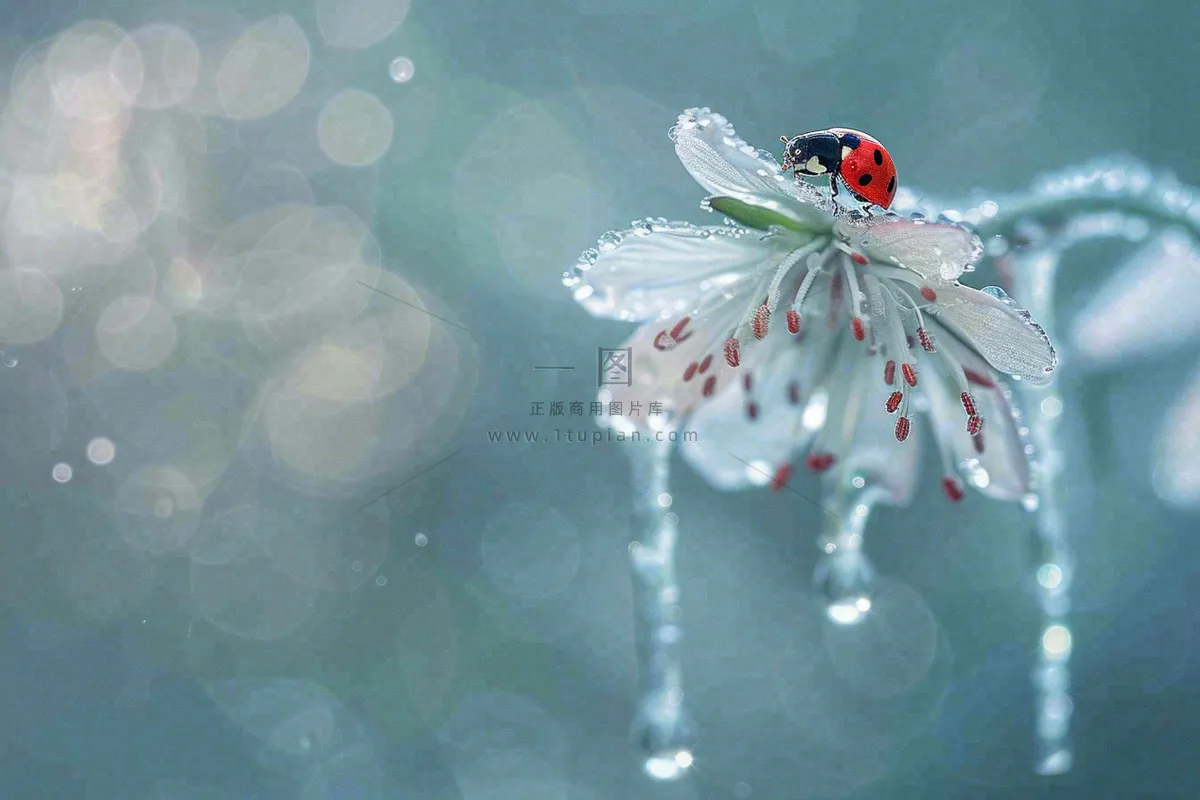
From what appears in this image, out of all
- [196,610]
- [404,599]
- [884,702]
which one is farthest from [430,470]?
[884,702]

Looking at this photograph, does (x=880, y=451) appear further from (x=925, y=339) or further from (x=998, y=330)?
(x=998, y=330)

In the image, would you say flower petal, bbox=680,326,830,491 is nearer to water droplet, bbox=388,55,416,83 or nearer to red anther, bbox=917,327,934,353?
red anther, bbox=917,327,934,353

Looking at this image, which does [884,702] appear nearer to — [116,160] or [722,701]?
[722,701]

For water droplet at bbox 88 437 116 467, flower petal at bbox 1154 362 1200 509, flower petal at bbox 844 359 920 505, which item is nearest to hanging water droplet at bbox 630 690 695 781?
flower petal at bbox 844 359 920 505

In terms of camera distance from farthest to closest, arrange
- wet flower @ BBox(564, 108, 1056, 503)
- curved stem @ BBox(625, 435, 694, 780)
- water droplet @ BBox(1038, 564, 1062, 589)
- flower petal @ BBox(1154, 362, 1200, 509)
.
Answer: flower petal @ BBox(1154, 362, 1200, 509), water droplet @ BBox(1038, 564, 1062, 589), curved stem @ BBox(625, 435, 694, 780), wet flower @ BBox(564, 108, 1056, 503)

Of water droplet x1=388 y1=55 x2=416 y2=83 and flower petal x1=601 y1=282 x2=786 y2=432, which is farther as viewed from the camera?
water droplet x1=388 y1=55 x2=416 y2=83

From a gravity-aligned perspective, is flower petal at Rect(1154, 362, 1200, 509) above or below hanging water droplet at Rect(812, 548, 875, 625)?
above

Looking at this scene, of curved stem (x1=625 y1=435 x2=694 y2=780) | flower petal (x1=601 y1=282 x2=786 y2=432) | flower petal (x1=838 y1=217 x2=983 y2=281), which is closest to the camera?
flower petal (x1=838 y1=217 x2=983 y2=281)

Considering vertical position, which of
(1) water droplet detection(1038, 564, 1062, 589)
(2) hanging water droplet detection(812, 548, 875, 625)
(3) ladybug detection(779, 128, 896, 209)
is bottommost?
(2) hanging water droplet detection(812, 548, 875, 625)
